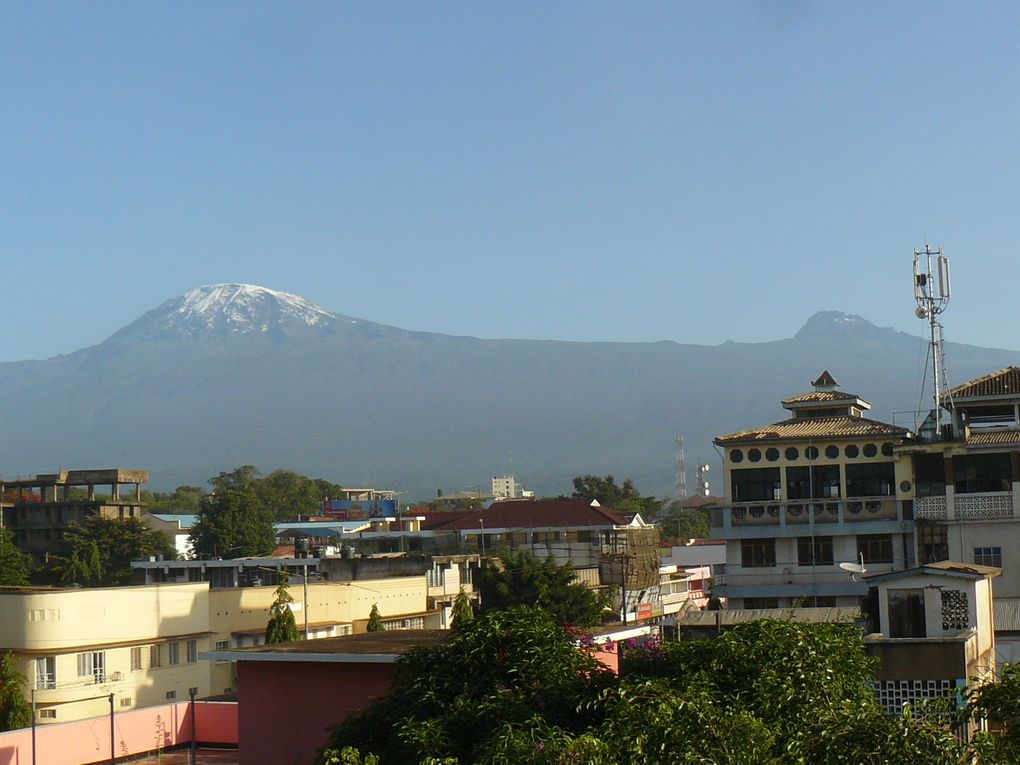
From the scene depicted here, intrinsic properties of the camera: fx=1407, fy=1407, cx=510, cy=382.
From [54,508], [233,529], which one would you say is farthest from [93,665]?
[54,508]

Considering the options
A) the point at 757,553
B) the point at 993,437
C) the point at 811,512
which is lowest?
the point at 757,553

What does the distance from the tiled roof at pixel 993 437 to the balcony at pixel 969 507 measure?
1398 millimetres

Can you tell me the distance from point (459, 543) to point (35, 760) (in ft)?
151

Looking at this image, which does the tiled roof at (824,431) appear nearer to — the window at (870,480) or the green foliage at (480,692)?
the window at (870,480)

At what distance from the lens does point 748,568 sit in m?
40.6

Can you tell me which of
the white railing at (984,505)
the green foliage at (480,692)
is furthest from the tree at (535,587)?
the green foliage at (480,692)

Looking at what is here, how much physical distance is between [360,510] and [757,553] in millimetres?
77892

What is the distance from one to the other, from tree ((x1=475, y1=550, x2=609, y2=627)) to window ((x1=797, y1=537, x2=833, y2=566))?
7929mm

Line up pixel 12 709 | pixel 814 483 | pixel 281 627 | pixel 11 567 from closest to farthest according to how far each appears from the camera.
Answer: pixel 12 709, pixel 281 627, pixel 814 483, pixel 11 567

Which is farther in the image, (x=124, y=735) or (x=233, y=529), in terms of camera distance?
(x=233, y=529)

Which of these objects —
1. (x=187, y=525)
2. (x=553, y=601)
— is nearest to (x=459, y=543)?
(x=553, y=601)

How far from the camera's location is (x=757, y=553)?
40.6m

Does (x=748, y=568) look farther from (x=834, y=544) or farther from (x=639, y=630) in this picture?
(x=639, y=630)

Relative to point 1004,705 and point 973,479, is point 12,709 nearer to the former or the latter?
point 1004,705
